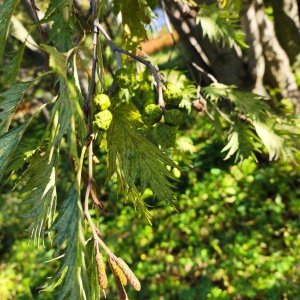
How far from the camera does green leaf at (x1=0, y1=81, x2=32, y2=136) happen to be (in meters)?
0.72

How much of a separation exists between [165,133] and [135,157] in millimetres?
82

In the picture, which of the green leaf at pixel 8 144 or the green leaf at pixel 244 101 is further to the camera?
the green leaf at pixel 244 101

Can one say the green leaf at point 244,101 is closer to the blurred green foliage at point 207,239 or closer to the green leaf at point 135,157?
the green leaf at point 135,157

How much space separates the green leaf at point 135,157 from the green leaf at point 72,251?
0.19 m

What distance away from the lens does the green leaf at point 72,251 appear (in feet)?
1.77

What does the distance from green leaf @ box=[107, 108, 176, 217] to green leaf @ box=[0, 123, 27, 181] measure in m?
0.19

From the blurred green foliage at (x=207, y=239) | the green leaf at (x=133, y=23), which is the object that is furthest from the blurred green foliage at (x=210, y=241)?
the green leaf at (x=133, y=23)

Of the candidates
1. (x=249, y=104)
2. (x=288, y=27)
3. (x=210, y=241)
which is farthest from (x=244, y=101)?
(x=288, y=27)

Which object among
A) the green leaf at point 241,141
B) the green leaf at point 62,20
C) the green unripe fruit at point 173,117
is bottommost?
the green leaf at point 241,141

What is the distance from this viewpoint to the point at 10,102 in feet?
2.37

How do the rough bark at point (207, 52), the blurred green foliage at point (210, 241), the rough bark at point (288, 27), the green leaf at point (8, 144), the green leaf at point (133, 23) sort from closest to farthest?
the green leaf at point (8, 144)
the green leaf at point (133, 23)
the rough bark at point (207, 52)
the blurred green foliage at point (210, 241)
the rough bark at point (288, 27)

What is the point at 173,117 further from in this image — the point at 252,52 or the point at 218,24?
the point at 252,52

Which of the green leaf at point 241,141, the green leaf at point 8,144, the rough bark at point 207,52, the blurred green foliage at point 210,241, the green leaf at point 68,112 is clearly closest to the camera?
the green leaf at point 68,112

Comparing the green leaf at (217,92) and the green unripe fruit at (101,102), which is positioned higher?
the green unripe fruit at (101,102)
